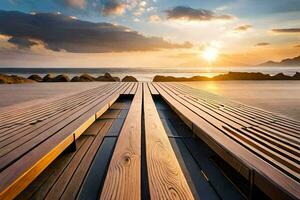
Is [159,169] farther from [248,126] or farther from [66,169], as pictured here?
[248,126]

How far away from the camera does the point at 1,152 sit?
1915 millimetres

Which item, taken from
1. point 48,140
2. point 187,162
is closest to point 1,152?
point 48,140

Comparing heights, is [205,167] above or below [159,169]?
below

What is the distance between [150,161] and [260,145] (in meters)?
0.86

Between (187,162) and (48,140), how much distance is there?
1.09 m

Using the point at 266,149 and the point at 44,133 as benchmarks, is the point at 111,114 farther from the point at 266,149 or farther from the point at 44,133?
the point at 266,149

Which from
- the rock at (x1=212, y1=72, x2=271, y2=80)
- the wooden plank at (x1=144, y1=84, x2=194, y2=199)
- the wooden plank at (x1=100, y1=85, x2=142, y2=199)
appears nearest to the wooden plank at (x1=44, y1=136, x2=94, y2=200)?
the wooden plank at (x1=100, y1=85, x2=142, y2=199)

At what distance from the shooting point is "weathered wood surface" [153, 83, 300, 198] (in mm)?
1447

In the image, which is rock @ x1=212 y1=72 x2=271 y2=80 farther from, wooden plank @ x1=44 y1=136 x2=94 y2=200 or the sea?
wooden plank @ x1=44 y1=136 x2=94 y2=200

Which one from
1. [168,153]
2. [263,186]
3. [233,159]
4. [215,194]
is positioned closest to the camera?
[263,186]

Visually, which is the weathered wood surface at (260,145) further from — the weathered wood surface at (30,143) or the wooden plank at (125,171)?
the weathered wood surface at (30,143)

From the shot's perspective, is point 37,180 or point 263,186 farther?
point 37,180

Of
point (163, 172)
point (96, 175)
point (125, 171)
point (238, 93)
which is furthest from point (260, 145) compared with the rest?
point (238, 93)

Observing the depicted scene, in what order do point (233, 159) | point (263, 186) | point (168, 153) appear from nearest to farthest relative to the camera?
point (263, 186) → point (233, 159) → point (168, 153)
